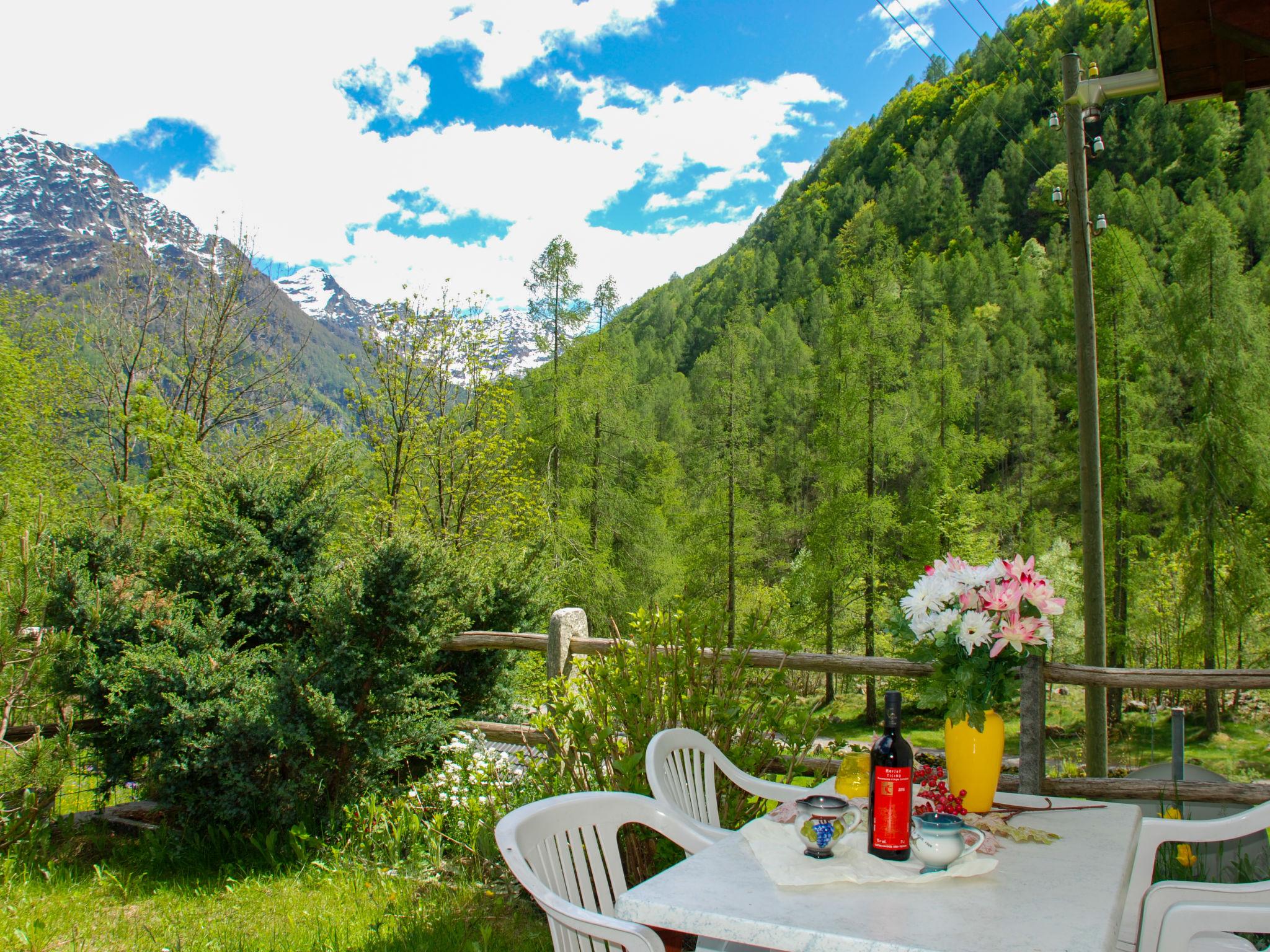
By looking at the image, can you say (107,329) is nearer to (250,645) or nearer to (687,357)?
(250,645)

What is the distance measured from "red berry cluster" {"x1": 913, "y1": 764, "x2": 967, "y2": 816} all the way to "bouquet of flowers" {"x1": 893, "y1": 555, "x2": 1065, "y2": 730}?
156 mm

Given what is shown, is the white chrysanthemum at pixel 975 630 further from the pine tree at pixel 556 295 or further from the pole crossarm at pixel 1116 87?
the pine tree at pixel 556 295

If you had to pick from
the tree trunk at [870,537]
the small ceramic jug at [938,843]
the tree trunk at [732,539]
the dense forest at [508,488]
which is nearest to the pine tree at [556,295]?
the dense forest at [508,488]

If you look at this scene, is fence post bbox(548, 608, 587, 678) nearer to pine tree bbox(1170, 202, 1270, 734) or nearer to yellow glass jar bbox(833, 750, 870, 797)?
yellow glass jar bbox(833, 750, 870, 797)

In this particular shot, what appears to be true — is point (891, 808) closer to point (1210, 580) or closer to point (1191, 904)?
point (1191, 904)

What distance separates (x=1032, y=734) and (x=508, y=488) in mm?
10406

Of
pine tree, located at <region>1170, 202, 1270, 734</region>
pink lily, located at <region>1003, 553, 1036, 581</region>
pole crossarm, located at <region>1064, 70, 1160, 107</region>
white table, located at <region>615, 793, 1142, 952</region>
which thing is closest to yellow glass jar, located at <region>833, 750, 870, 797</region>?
white table, located at <region>615, 793, 1142, 952</region>

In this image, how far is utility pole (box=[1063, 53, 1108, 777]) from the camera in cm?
755

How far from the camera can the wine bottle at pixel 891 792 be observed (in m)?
1.58

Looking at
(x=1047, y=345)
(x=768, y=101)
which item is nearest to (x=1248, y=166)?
(x=1047, y=345)

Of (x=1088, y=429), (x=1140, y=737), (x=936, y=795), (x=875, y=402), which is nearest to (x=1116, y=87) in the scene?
(x=936, y=795)

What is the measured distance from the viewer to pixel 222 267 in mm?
11023

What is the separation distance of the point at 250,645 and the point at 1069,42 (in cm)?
7927

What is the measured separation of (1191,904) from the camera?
1599 millimetres
